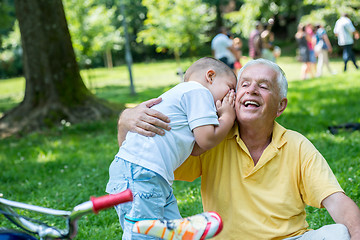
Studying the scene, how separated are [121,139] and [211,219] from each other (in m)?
1.18

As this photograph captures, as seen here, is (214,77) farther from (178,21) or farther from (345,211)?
(178,21)

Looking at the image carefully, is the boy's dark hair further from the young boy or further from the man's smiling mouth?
the man's smiling mouth

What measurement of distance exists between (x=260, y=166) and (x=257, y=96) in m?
0.40

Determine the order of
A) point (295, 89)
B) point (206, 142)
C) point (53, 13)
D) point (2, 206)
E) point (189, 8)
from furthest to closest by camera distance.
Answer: point (189, 8) → point (295, 89) → point (53, 13) → point (206, 142) → point (2, 206)

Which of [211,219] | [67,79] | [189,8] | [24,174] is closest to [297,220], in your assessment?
[211,219]

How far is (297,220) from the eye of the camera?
2.42 m

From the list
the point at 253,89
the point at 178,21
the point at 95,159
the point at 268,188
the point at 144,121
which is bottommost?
the point at 95,159

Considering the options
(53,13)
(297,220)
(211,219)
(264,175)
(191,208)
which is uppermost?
(53,13)

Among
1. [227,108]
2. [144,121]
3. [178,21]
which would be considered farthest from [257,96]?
[178,21]

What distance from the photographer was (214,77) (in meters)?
2.53

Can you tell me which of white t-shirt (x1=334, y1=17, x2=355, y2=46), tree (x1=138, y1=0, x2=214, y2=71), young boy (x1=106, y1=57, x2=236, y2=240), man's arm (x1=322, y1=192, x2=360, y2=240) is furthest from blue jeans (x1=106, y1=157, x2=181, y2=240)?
tree (x1=138, y1=0, x2=214, y2=71)

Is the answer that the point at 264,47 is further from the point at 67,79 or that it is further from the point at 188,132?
the point at 188,132

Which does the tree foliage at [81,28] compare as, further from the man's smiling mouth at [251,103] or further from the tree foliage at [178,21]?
the man's smiling mouth at [251,103]

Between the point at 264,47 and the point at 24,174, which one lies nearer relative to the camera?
the point at 24,174
